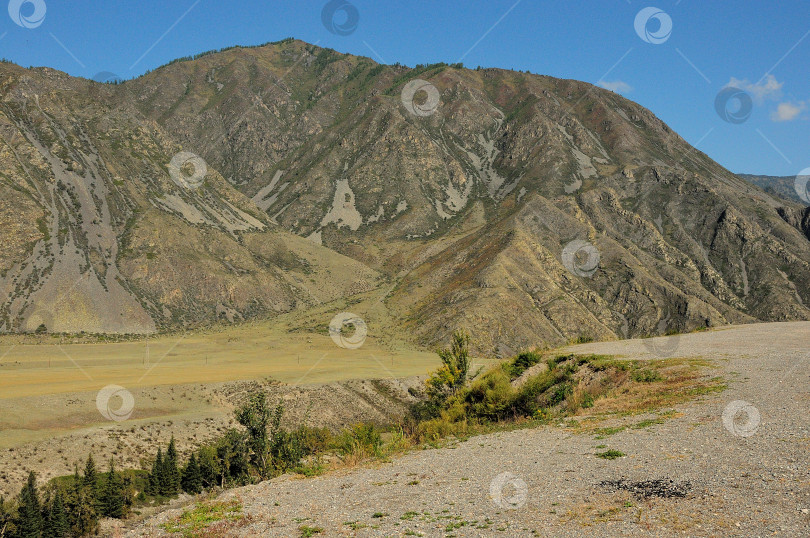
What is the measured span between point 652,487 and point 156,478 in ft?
133

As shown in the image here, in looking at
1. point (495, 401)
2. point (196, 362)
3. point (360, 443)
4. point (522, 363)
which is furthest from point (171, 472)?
point (196, 362)

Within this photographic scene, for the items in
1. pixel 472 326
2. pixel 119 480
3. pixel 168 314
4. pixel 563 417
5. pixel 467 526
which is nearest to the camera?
pixel 467 526

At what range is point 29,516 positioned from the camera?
33.8 metres

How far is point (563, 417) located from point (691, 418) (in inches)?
281

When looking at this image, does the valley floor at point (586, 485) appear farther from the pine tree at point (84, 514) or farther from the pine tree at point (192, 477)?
the pine tree at point (192, 477)

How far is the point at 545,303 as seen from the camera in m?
113

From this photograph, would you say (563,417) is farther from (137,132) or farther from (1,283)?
(137,132)

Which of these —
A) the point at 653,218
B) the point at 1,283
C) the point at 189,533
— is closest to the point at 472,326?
the point at 189,533

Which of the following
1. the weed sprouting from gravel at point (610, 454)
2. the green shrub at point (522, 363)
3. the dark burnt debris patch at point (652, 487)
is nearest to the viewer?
the dark burnt debris patch at point (652, 487)

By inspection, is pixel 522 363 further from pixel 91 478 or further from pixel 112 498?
pixel 91 478

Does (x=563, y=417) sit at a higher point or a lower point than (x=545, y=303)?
lower

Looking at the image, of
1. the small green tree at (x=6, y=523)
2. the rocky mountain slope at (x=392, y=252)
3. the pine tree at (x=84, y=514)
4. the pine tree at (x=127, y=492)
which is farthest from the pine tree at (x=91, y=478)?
the rocky mountain slope at (x=392, y=252)

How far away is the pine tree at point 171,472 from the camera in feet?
140

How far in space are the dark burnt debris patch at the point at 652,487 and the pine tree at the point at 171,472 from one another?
37.9 metres
